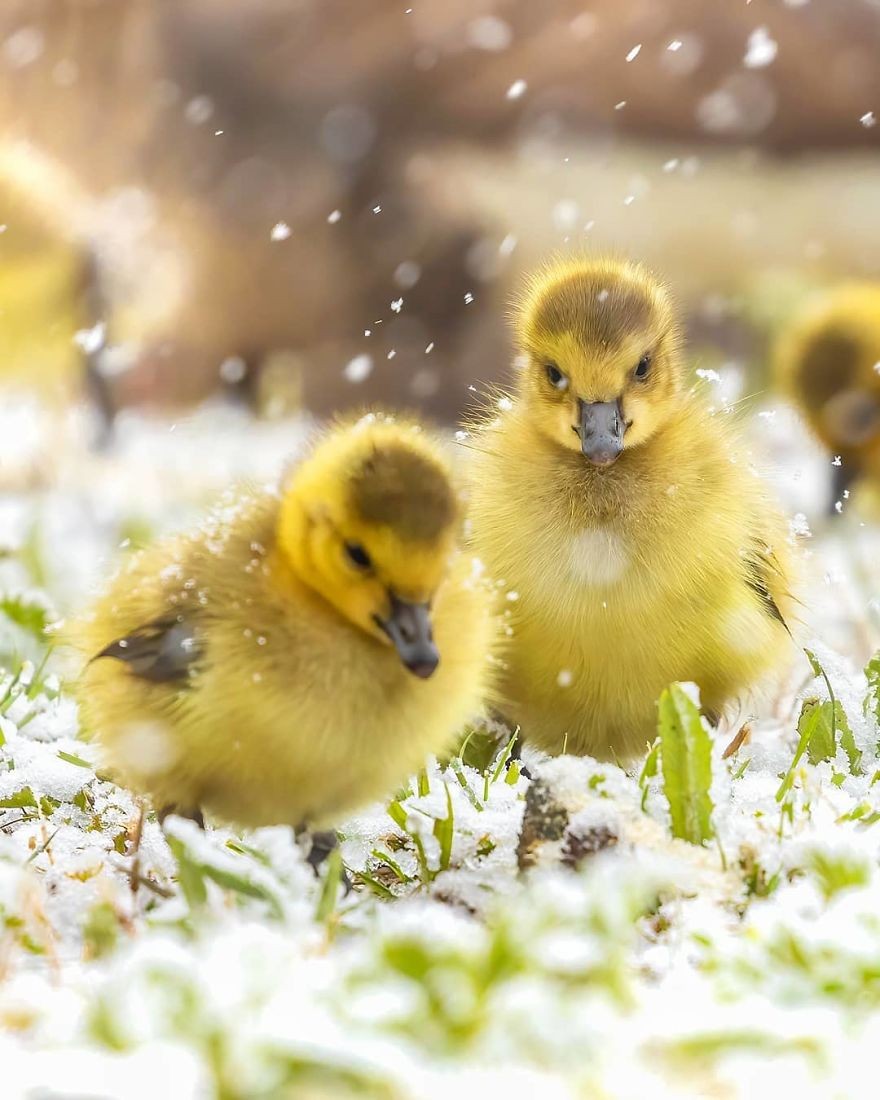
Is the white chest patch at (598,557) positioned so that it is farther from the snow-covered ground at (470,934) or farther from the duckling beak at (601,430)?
the snow-covered ground at (470,934)

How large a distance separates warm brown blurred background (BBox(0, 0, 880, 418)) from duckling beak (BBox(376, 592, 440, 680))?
4.40m

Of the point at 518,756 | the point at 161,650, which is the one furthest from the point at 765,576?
the point at 161,650

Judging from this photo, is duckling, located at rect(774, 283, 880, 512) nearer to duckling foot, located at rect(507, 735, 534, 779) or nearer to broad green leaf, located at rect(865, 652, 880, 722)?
broad green leaf, located at rect(865, 652, 880, 722)

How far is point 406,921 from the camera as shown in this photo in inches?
58.3

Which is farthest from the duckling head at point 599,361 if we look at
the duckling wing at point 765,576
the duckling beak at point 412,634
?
the duckling beak at point 412,634

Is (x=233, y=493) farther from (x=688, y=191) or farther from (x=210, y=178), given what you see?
(x=688, y=191)

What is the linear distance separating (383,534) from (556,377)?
81cm

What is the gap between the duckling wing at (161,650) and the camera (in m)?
1.95

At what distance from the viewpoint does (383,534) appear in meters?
1.82

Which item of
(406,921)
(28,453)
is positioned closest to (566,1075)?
(406,921)

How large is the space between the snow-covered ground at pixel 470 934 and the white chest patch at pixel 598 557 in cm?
33

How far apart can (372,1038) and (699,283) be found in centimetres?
629

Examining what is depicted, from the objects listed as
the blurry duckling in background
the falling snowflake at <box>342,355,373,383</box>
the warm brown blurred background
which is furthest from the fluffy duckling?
the falling snowflake at <box>342,355,373,383</box>

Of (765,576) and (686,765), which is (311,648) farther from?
(765,576)
